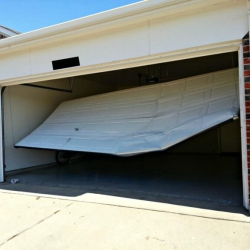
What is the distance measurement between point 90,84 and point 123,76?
1.55 m

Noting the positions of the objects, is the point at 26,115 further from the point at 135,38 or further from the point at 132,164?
the point at 135,38

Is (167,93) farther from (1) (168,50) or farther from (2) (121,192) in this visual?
(2) (121,192)

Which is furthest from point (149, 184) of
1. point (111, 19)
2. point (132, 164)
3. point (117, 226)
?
point (111, 19)

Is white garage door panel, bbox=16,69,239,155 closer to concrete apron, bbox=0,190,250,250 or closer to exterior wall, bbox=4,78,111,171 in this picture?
exterior wall, bbox=4,78,111,171

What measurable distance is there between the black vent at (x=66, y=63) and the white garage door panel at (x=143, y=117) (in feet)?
6.15

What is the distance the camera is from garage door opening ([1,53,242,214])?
4707 mm

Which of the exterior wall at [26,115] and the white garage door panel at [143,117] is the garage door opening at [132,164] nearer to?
the exterior wall at [26,115]

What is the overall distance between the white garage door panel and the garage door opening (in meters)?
0.43

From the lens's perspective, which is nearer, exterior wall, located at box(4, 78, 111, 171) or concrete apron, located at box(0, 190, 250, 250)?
concrete apron, located at box(0, 190, 250, 250)

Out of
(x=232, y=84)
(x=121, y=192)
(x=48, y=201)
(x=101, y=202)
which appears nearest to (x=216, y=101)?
(x=232, y=84)

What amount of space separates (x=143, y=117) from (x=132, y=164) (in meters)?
2.84

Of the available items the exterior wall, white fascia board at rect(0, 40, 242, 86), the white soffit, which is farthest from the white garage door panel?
the white soffit

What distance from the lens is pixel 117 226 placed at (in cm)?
311

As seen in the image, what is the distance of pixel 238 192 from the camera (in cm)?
430
